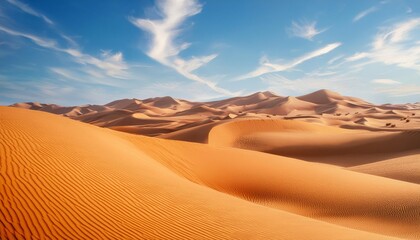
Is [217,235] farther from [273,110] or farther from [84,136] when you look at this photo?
[273,110]

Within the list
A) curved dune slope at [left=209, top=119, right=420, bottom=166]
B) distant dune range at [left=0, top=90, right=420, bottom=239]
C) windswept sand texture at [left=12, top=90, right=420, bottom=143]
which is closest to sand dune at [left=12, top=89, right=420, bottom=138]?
windswept sand texture at [left=12, top=90, right=420, bottom=143]

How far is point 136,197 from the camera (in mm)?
6305

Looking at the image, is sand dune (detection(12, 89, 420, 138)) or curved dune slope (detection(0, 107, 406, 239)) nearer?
curved dune slope (detection(0, 107, 406, 239))

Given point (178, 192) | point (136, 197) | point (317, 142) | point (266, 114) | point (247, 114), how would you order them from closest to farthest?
point (136, 197), point (178, 192), point (317, 142), point (247, 114), point (266, 114)

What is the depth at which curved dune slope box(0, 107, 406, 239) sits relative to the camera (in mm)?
4816

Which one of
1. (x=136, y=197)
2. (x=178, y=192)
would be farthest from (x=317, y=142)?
(x=136, y=197)

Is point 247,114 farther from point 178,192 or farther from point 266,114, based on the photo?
point 178,192

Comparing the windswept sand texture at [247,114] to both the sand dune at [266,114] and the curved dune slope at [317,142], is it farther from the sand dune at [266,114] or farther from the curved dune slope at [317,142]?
the curved dune slope at [317,142]

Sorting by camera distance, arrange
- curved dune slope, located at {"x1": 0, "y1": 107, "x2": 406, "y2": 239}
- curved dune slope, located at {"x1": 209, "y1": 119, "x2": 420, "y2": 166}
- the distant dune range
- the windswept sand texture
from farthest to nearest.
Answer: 1. the windswept sand texture
2. curved dune slope, located at {"x1": 209, "y1": 119, "x2": 420, "y2": 166}
3. the distant dune range
4. curved dune slope, located at {"x1": 0, "y1": 107, "x2": 406, "y2": 239}

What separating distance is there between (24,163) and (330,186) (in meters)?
9.59

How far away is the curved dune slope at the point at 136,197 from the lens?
15.8 ft

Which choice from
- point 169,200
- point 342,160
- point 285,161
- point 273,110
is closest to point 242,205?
point 169,200

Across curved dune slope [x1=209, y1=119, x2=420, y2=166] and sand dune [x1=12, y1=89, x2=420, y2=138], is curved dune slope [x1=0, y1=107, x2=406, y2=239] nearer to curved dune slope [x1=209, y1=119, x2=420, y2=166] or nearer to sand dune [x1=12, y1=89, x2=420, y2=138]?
curved dune slope [x1=209, y1=119, x2=420, y2=166]

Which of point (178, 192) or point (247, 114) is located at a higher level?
point (247, 114)
